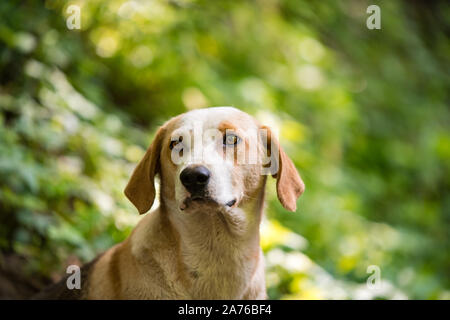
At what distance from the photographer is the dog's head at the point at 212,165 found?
271 centimetres

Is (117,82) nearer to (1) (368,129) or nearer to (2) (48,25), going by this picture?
(2) (48,25)

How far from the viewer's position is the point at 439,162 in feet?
31.2

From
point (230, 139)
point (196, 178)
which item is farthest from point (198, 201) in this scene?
point (230, 139)

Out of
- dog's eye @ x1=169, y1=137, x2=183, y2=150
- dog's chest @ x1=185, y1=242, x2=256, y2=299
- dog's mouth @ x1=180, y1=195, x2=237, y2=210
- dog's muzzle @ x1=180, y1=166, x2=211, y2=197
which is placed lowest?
dog's chest @ x1=185, y1=242, x2=256, y2=299

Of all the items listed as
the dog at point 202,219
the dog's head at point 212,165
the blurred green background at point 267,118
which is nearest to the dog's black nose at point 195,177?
the dog's head at point 212,165

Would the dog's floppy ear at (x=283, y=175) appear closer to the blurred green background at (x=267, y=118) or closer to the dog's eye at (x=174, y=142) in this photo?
the dog's eye at (x=174, y=142)

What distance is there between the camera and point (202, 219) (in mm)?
2975

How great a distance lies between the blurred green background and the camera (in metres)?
4.55

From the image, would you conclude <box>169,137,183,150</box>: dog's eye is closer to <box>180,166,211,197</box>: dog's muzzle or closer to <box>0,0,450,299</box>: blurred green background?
<box>180,166,211,197</box>: dog's muzzle

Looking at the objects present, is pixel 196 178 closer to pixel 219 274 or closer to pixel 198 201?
pixel 198 201

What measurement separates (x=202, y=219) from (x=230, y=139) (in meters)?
0.47

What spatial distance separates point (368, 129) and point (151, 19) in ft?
16.4

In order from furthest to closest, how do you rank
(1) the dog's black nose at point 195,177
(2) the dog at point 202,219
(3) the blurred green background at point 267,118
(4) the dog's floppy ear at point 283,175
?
1. (3) the blurred green background at point 267,118
2. (4) the dog's floppy ear at point 283,175
3. (2) the dog at point 202,219
4. (1) the dog's black nose at point 195,177

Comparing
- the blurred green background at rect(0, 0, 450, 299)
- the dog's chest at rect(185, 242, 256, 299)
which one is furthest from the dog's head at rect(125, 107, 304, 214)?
the blurred green background at rect(0, 0, 450, 299)
